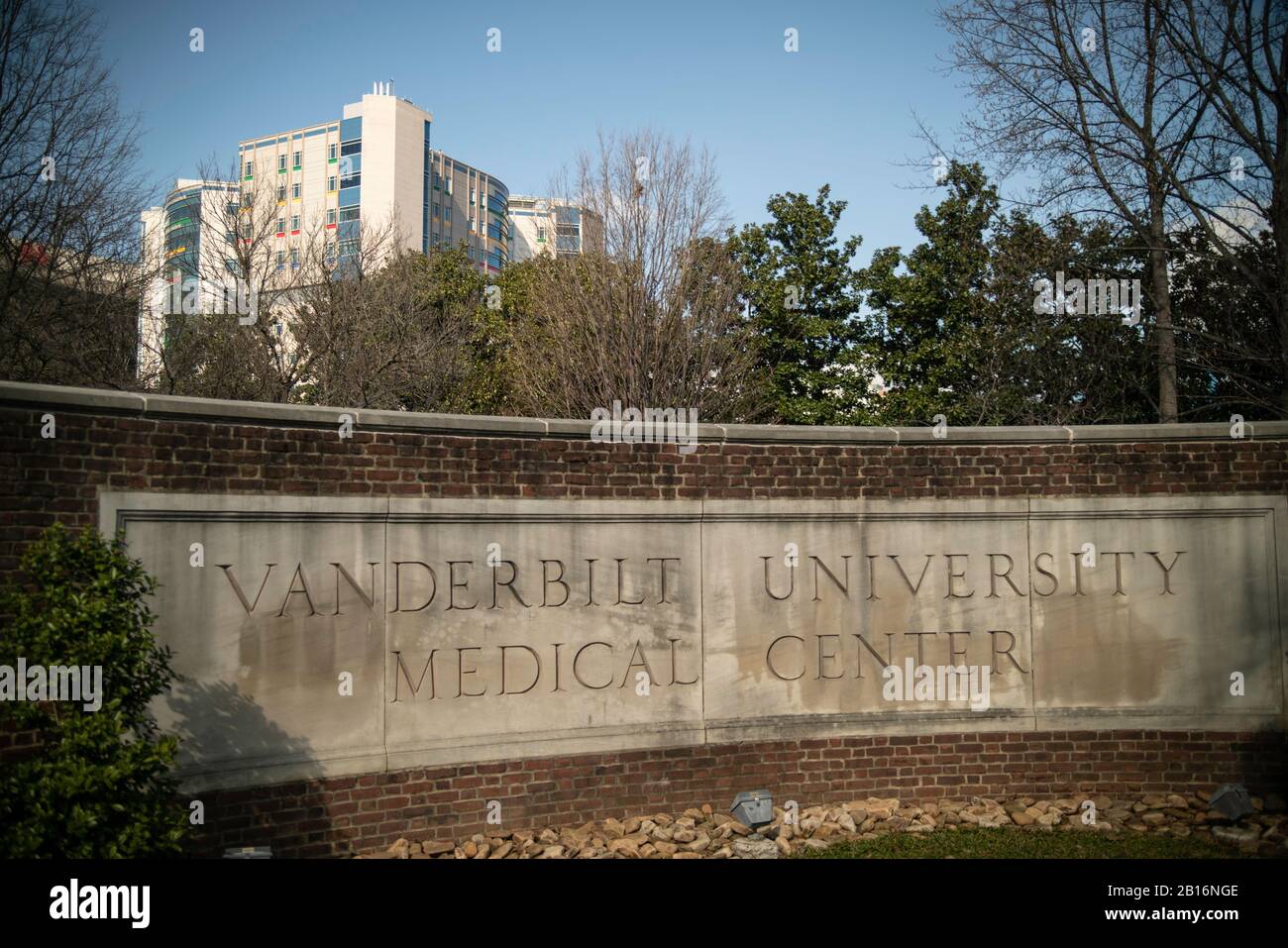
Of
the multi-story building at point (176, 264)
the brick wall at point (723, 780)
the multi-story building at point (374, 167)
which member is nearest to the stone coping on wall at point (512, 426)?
the brick wall at point (723, 780)

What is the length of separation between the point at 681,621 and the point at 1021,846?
3.15m

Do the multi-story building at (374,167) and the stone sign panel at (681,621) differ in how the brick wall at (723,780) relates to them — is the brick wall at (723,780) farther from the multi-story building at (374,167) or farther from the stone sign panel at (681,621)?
the multi-story building at (374,167)

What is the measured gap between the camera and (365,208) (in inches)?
3314

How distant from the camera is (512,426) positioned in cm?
829

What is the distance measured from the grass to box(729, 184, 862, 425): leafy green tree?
623 inches

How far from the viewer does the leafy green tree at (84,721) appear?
527 centimetres

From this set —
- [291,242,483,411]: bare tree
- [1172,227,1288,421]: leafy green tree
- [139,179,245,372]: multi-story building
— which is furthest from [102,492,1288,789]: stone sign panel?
[291,242,483,411]: bare tree

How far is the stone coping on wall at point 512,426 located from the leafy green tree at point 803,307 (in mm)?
14186

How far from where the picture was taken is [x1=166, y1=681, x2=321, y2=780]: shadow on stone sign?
6.91m

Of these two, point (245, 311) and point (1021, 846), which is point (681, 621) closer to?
point (1021, 846)

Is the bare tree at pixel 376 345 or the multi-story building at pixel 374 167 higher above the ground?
the multi-story building at pixel 374 167
